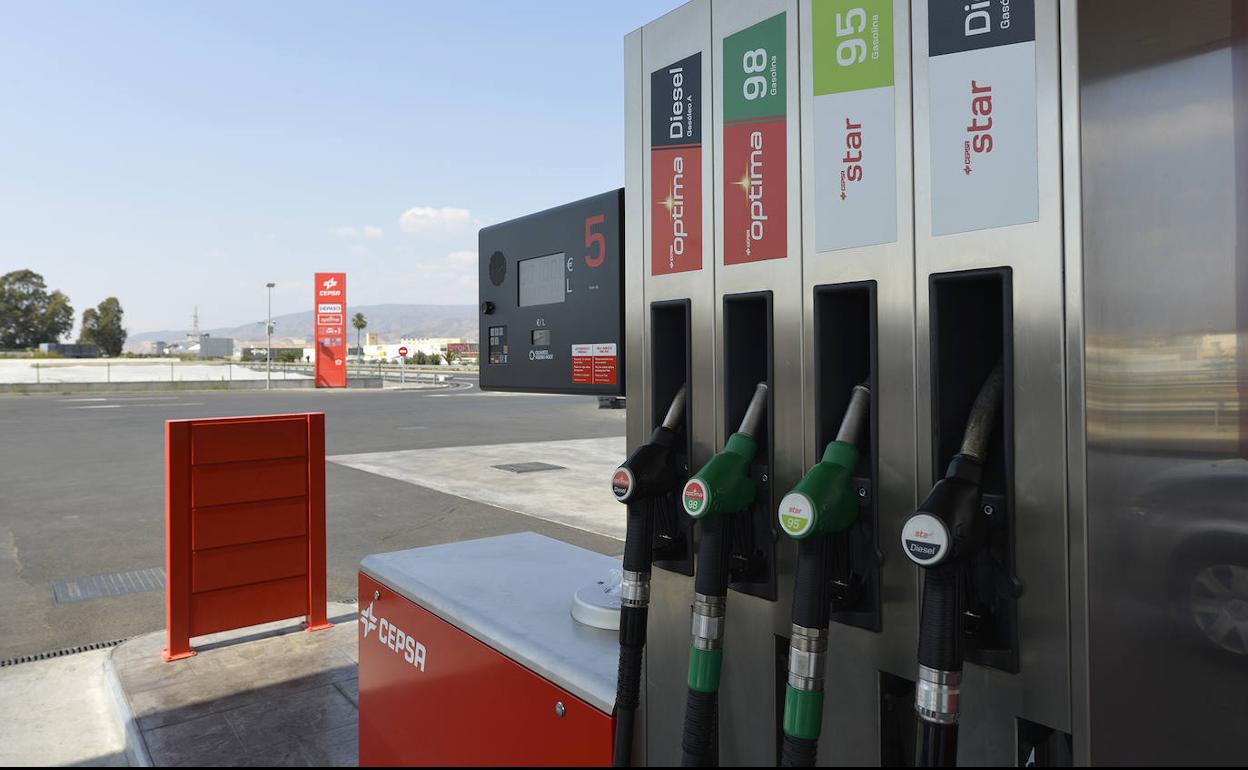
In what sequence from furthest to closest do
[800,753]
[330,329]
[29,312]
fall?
[29,312], [330,329], [800,753]

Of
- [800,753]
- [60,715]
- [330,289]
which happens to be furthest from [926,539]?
[330,289]

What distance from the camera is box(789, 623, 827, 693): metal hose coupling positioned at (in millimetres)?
1128

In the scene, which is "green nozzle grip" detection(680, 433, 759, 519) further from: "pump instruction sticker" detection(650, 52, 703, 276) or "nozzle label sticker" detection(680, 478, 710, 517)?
"pump instruction sticker" detection(650, 52, 703, 276)

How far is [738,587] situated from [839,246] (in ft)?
1.86

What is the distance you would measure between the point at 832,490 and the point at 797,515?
67mm

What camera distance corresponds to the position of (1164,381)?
1.11m

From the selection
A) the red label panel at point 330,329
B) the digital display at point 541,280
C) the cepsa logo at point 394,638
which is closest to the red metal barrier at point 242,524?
the cepsa logo at point 394,638

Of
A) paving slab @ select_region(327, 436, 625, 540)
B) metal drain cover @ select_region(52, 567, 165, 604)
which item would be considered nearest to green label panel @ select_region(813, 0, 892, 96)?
paving slab @ select_region(327, 436, 625, 540)

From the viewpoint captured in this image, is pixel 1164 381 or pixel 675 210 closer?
pixel 1164 381

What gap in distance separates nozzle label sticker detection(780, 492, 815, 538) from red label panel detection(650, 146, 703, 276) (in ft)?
1.60

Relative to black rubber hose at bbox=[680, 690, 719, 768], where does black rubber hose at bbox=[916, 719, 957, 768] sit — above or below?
above

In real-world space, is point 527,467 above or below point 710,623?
below

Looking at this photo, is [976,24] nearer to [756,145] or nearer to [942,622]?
[756,145]

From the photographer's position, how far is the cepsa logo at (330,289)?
118ft
